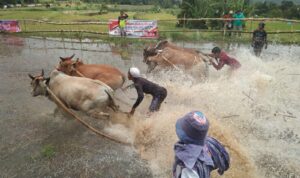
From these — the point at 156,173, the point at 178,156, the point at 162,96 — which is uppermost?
the point at 178,156

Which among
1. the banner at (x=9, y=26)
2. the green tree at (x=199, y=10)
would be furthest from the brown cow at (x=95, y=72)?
the green tree at (x=199, y=10)

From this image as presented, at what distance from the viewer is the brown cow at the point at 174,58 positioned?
980 centimetres

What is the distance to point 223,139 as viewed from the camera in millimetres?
6223

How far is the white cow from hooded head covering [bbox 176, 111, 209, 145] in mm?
4393

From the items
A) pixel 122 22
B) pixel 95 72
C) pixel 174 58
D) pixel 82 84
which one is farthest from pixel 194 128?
pixel 122 22

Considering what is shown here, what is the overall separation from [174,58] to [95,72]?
8.92ft

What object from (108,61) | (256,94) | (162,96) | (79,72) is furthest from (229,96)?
(108,61)

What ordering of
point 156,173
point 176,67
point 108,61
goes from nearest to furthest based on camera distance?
point 156,173 < point 176,67 < point 108,61

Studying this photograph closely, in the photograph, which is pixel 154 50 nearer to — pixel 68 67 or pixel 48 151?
pixel 68 67

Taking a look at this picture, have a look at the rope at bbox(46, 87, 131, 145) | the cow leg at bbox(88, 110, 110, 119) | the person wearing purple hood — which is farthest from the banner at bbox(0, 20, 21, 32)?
the person wearing purple hood

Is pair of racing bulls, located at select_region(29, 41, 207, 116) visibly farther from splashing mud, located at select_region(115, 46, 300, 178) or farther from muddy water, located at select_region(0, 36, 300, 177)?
splashing mud, located at select_region(115, 46, 300, 178)

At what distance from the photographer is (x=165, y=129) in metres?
6.66

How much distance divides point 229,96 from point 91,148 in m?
3.96

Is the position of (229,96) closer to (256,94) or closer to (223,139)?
(256,94)
